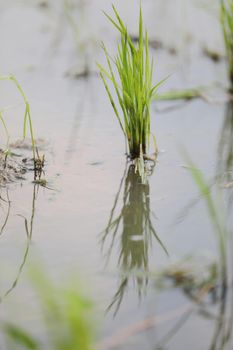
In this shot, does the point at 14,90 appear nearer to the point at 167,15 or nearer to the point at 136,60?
the point at 136,60

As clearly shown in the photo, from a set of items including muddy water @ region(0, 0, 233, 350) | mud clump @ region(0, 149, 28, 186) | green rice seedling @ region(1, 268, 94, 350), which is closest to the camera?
green rice seedling @ region(1, 268, 94, 350)

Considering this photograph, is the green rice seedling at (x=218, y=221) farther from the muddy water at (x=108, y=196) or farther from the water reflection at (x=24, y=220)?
the water reflection at (x=24, y=220)

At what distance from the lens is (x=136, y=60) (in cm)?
270

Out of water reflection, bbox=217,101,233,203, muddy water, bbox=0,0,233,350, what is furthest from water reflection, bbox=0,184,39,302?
water reflection, bbox=217,101,233,203

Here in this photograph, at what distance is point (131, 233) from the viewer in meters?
2.26

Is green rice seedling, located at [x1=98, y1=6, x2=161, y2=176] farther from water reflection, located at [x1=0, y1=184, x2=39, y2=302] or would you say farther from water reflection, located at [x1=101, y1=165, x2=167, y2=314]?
water reflection, located at [x1=0, y1=184, x2=39, y2=302]

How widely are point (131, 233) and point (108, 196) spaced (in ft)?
0.95

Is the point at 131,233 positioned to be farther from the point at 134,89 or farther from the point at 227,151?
the point at 227,151

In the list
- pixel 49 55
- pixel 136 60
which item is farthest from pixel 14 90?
pixel 136 60

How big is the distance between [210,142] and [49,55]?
55.6 inches

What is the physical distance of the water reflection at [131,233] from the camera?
196 centimetres

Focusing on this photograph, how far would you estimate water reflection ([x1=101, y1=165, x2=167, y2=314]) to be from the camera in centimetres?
196

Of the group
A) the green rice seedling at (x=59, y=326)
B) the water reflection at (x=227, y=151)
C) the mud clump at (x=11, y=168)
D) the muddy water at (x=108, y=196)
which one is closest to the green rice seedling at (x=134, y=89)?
the muddy water at (x=108, y=196)

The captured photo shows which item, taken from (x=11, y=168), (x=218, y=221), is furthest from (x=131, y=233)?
(x=11, y=168)
